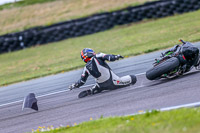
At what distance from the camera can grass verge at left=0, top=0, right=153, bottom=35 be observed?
26.5 m

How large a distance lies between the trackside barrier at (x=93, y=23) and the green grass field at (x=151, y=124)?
50.6ft

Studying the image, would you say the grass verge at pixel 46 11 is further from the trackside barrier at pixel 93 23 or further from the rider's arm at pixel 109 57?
the rider's arm at pixel 109 57

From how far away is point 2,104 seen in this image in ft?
35.5

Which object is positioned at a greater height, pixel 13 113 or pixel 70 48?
pixel 70 48

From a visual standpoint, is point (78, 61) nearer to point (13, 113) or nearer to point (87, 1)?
point (13, 113)

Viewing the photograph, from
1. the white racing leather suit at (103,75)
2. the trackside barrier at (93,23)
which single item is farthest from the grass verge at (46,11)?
the white racing leather suit at (103,75)

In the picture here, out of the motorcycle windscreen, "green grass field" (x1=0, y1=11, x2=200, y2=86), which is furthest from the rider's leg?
"green grass field" (x1=0, y1=11, x2=200, y2=86)

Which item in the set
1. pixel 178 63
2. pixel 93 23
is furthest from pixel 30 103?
pixel 93 23

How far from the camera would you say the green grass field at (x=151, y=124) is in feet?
15.4

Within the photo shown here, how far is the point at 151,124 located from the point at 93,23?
17.1 meters

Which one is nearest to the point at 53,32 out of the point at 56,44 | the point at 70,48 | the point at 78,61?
the point at 56,44

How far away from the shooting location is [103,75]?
28.1 feet

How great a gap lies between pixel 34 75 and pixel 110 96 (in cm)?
731

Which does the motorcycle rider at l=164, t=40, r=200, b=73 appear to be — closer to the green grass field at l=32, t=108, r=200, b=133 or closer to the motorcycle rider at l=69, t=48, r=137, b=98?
the motorcycle rider at l=69, t=48, r=137, b=98
